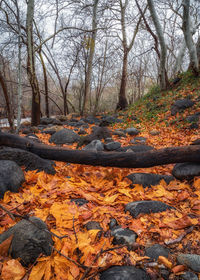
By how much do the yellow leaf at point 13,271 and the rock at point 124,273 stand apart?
54 cm

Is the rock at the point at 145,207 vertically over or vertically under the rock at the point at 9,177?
under

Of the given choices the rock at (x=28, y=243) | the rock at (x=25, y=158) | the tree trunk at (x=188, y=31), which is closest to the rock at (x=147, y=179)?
the rock at (x=25, y=158)

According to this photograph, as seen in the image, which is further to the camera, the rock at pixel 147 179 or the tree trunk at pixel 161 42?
the tree trunk at pixel 161 42

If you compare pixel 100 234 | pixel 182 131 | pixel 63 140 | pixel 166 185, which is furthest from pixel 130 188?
pixel 182 131

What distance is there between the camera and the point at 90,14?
1061 centimetres

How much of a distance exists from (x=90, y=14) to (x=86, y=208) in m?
12.3

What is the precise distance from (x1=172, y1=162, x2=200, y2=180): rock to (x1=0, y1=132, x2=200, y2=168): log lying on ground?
0.38 ft

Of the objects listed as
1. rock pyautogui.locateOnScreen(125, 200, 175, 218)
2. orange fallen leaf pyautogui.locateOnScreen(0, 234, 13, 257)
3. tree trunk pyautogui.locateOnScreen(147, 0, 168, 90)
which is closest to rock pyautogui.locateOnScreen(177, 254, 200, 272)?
rock pyautogui.locateOnScreen(125, 200, 175, 218)

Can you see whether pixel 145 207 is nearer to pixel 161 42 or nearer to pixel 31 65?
pixel 31 65

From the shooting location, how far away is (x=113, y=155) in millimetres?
2527

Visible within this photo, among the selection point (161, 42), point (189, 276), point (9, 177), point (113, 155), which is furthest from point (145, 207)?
point (161, 42)

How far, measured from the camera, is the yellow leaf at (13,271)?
1.09 meters

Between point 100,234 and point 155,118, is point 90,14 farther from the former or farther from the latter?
point 100,234

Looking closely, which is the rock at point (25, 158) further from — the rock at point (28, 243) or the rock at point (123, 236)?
the rock at point (123, 236)
